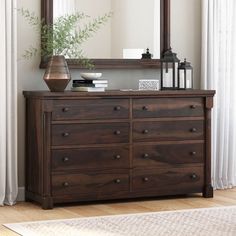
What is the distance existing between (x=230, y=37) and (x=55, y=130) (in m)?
1.78

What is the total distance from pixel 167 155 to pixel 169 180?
0.61ft

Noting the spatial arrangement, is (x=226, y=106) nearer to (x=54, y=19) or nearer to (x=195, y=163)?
(x=195, y=163)

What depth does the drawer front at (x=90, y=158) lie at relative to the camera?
509cm

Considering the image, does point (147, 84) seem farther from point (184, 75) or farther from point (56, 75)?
point (56, 75)

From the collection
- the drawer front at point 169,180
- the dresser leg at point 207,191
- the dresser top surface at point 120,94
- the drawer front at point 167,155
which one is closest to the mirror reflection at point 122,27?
the dresser top surface at point 120,94

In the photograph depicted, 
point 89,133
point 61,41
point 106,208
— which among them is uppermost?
point 61,41

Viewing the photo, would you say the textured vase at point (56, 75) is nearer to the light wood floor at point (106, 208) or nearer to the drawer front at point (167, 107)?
the drawer front at point (167, 107)

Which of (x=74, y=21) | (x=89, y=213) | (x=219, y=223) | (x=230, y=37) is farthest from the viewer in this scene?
(x=230, y=37)

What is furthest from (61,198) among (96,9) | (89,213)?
(96,9)

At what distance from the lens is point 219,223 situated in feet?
14.9

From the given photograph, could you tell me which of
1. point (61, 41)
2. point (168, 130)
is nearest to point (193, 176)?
point (168, 130)

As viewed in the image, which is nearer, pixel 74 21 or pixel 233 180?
pixel 74 21

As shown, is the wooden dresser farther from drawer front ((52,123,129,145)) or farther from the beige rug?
the beige rug

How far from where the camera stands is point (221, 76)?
5.98 m
